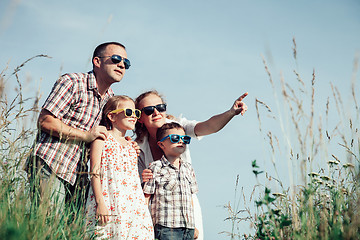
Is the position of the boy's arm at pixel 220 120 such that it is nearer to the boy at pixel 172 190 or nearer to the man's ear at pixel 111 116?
the boy at pixel 172 190

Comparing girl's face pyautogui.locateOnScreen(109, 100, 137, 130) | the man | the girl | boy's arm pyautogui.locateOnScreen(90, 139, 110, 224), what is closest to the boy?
the girl

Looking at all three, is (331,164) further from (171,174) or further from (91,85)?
(91,85)

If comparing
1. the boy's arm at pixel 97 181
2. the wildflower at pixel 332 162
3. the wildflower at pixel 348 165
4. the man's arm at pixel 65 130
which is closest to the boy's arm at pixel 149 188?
the boy's arm at pixel 97 181

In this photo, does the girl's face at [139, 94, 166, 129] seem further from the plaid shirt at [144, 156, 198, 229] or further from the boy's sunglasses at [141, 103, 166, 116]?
the plaid shirt at [144, 156, 198, 229]

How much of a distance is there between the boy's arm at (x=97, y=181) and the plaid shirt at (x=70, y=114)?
0.50 ft

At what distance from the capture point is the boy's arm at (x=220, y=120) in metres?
4.59

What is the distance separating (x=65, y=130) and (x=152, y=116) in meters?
1.31

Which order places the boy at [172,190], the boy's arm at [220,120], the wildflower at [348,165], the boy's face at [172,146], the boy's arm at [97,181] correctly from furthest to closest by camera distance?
the boy's arm at [220,120] < the boy's face at [172,146] < the boy at [172,190] < the boy's arm at [97,181] < the wildflower at [348,165]

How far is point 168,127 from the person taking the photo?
449 cm

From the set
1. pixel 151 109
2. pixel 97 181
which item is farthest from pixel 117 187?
pixel 151 109

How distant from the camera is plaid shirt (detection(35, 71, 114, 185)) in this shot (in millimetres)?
3758

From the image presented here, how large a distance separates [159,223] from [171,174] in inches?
21.9

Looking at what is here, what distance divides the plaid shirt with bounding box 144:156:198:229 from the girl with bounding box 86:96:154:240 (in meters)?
0.19

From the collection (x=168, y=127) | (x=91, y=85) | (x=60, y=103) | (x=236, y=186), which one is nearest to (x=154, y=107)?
(x=168, y=127)
